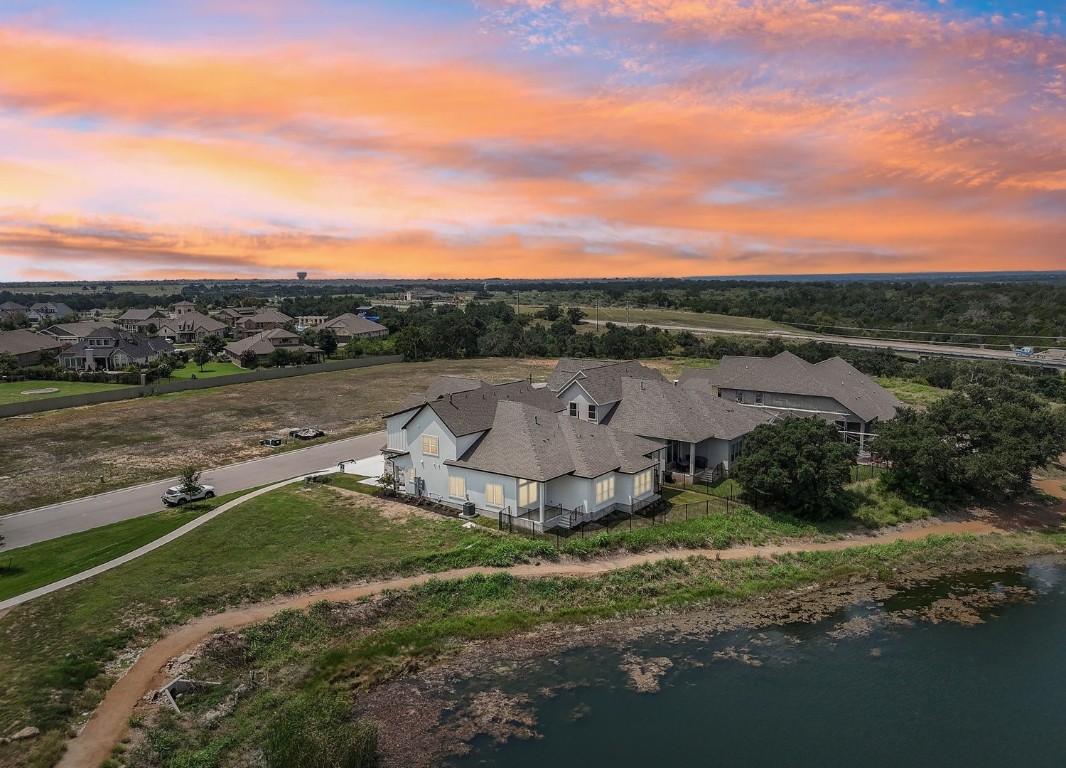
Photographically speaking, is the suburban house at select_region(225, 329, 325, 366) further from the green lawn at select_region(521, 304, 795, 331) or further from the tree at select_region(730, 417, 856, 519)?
the tree at select_region(730, 417, 856, 519)

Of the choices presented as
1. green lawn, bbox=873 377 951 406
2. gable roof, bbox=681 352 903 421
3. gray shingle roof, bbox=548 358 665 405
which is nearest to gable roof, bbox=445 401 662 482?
gray shingle roof, bbox=548 358 665 405

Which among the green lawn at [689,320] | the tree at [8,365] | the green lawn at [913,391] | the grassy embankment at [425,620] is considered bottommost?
the grassy embankment at [425,620]

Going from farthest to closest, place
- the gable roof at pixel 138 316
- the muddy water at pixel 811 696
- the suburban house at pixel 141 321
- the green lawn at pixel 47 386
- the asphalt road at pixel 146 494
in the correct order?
the gable roof at pixel 138 316, the suburban house at pixel 141 321, the green lawn at pixel 47 386, the asphalt road at pixel 146 494, the muddy water at pixel 811 696

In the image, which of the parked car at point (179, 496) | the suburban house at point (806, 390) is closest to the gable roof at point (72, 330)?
the parked car at point (179, 496)

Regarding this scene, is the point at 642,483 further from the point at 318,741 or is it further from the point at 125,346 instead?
the point at 125,346

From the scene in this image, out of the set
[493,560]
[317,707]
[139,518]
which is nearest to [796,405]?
[493,560]

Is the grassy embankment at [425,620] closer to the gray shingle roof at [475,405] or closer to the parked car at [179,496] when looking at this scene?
the gray shingle roof at [475,405]

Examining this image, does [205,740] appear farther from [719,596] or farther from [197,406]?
[197,406]

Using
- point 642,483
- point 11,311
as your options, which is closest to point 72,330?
point 11,311
